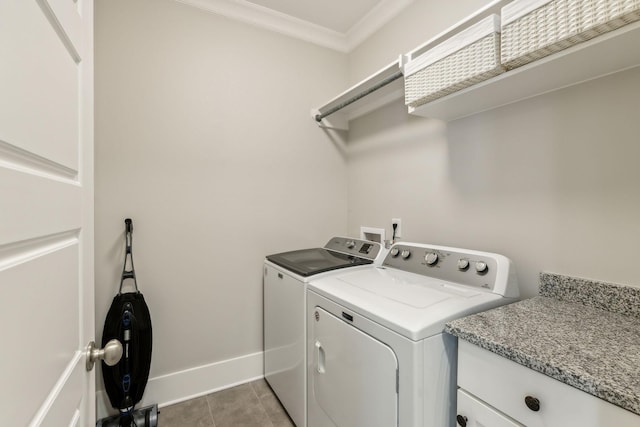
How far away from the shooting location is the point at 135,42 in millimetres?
1822

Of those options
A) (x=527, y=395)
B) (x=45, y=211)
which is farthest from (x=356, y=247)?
(x=45, y=211)

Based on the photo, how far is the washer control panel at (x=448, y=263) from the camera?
1.34 m

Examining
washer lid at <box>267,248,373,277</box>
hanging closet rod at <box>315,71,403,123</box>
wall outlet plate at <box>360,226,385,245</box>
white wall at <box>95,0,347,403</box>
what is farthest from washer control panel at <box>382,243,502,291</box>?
hanging closet rod at <box>315,71,403,123</box>

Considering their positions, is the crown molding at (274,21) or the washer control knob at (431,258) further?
the crown molding at (274,21)

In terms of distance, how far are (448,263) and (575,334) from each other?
0.63 meters

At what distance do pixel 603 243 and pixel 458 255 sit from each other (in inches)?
21.2

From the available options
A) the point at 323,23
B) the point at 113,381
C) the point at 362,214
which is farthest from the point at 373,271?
the point at 323,23

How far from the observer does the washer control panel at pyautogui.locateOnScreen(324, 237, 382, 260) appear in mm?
1917

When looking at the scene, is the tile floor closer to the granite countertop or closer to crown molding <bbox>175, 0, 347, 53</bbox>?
the granite countertop

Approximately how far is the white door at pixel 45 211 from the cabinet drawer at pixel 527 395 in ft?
3.47

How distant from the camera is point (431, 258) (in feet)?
5.21

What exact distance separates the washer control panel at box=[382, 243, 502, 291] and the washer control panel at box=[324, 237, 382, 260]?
4.3 inches

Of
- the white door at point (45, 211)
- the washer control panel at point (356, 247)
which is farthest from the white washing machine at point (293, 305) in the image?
the white door at point (45, 211)

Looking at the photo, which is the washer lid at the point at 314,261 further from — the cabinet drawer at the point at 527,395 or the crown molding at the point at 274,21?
the crown molding at the point at 274,21
